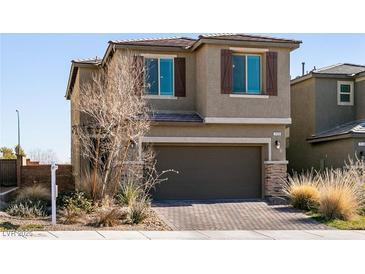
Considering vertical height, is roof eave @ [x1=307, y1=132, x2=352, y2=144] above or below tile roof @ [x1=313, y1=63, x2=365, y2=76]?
below

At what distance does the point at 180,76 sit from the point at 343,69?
954 centimetres

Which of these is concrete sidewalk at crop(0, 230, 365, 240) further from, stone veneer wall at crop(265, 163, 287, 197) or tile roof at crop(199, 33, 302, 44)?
tile roof at crop(199, 33, 302, 44)

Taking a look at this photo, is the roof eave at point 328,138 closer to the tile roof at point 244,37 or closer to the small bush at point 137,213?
the tile roof at point 244,37

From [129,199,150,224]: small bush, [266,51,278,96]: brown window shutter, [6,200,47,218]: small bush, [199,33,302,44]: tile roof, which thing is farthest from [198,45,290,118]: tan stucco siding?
[6,200,47,218]: small bush

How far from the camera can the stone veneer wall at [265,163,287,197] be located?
1966 centimetres

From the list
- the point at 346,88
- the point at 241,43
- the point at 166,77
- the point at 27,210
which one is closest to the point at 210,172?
the point at 166,77

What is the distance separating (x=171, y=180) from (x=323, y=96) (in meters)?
9.17

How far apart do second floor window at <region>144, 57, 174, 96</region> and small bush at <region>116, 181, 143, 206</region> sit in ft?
13.8

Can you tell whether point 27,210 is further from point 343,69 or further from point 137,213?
point 343,69

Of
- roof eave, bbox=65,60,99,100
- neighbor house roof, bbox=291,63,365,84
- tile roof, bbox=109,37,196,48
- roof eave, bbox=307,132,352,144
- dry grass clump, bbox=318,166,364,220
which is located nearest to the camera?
dry grass clump, bbox=318,166,364,220

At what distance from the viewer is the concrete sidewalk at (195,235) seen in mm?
12461

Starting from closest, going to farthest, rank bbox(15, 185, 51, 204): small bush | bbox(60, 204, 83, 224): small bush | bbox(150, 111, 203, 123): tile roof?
1. bbox(60, 204, 83, 224): small bush
2. bbox(15, 185, 51, 204): small bush
3. bbox(150, 111, 203, 123): tile roof

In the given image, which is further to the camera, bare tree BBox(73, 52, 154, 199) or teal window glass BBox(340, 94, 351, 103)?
teal window glass BBox(340, 94, 351, 103)

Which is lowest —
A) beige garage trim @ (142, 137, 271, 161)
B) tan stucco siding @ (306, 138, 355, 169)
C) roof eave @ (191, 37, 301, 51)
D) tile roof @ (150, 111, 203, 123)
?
tan stucco siding @ (306, 138, 355, 169)
